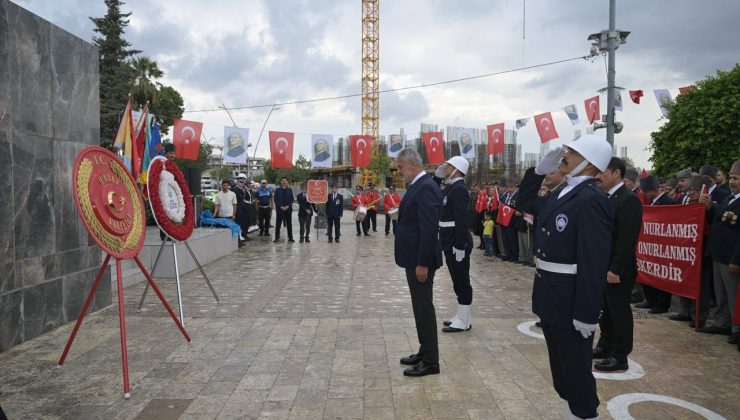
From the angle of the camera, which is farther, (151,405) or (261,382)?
(261,382)

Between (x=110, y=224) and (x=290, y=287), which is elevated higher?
(x=110, y=224)

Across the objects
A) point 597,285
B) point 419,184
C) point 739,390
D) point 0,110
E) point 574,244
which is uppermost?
point 0,110

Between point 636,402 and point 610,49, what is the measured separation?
13.7 metres

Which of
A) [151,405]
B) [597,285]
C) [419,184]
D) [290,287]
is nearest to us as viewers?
[597,285]

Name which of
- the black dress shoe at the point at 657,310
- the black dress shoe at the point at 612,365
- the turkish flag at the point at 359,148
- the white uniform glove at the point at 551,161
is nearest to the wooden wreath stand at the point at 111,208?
the white uniform glove at the point at 551,161

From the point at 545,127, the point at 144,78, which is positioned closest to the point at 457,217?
the point at 545,127

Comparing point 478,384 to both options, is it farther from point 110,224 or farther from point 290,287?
point 290,287

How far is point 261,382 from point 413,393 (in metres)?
1.24

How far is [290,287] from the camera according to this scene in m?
8.24

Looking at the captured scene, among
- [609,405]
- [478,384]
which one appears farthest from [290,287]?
[609,405]

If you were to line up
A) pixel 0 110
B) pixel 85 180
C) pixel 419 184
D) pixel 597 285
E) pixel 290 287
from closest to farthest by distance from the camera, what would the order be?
pixel 597 285, pixel 85 180, pixel 419 184, pixel 0 110, pixel 290 287

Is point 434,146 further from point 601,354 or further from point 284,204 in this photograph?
point 601,354

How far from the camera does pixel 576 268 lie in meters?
2.75

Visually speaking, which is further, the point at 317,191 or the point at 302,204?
the point at 317,191
